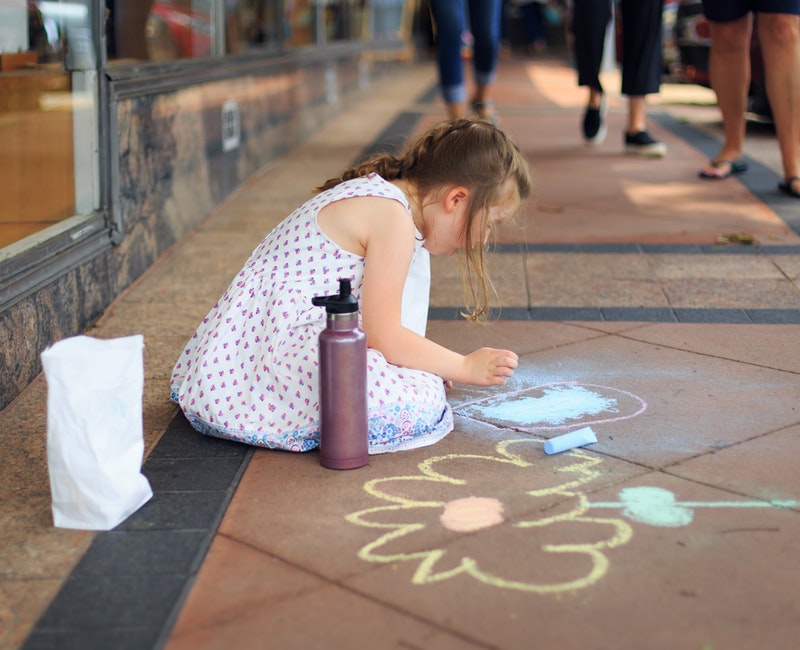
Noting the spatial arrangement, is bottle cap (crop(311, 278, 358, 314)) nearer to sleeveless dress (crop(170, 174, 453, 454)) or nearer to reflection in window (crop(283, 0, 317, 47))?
sleeveless dress (crop(170, 174, 453, 454))

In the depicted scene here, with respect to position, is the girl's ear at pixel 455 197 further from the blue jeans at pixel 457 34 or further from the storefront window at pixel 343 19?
the storefront window at pixel 343 19

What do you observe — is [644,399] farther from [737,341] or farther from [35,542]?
[35,542]

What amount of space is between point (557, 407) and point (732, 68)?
10.8 feet

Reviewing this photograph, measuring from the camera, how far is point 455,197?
2.72m

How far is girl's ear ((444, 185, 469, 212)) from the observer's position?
2.71 m

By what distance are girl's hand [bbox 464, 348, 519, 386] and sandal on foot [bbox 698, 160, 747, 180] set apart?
12.7 ft

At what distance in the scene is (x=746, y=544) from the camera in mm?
2107

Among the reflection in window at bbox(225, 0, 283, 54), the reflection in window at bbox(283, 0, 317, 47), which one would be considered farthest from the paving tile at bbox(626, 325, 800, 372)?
the reflection in window at bbox(283, 0, 317, 47)

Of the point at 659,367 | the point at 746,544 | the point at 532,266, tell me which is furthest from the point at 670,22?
the point at 746,544

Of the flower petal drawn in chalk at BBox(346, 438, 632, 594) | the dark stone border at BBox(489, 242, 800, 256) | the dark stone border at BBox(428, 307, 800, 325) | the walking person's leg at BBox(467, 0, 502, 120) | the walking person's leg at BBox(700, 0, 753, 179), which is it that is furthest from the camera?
the walking person's leg at BBox(467, 0, 502, 120)

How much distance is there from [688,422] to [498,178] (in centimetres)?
79

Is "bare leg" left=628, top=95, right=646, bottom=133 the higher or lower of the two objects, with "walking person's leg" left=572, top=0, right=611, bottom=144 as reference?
lower

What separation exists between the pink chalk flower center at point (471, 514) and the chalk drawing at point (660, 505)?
207 mm

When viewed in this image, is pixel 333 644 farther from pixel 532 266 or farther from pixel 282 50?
pixel 282 50
